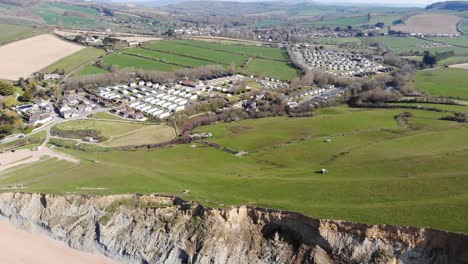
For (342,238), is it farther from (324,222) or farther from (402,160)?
(402,160)

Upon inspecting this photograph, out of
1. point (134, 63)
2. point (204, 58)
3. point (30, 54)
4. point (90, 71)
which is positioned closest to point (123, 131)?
point (90, 71)

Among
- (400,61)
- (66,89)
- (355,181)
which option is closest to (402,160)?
(355,181)

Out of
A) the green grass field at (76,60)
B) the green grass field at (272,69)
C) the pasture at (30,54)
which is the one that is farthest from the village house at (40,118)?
the green grass field at (272,69)

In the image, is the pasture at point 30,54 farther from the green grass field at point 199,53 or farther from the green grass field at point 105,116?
the green grass field at point 105,116

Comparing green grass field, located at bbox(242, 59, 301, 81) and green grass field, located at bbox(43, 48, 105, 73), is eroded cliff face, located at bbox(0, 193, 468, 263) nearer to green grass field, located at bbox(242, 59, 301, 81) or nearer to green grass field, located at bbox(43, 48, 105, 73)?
green grass field, located at bbox(43, 48, 105, 73)

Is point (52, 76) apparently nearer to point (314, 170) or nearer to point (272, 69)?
point (272, 69)
